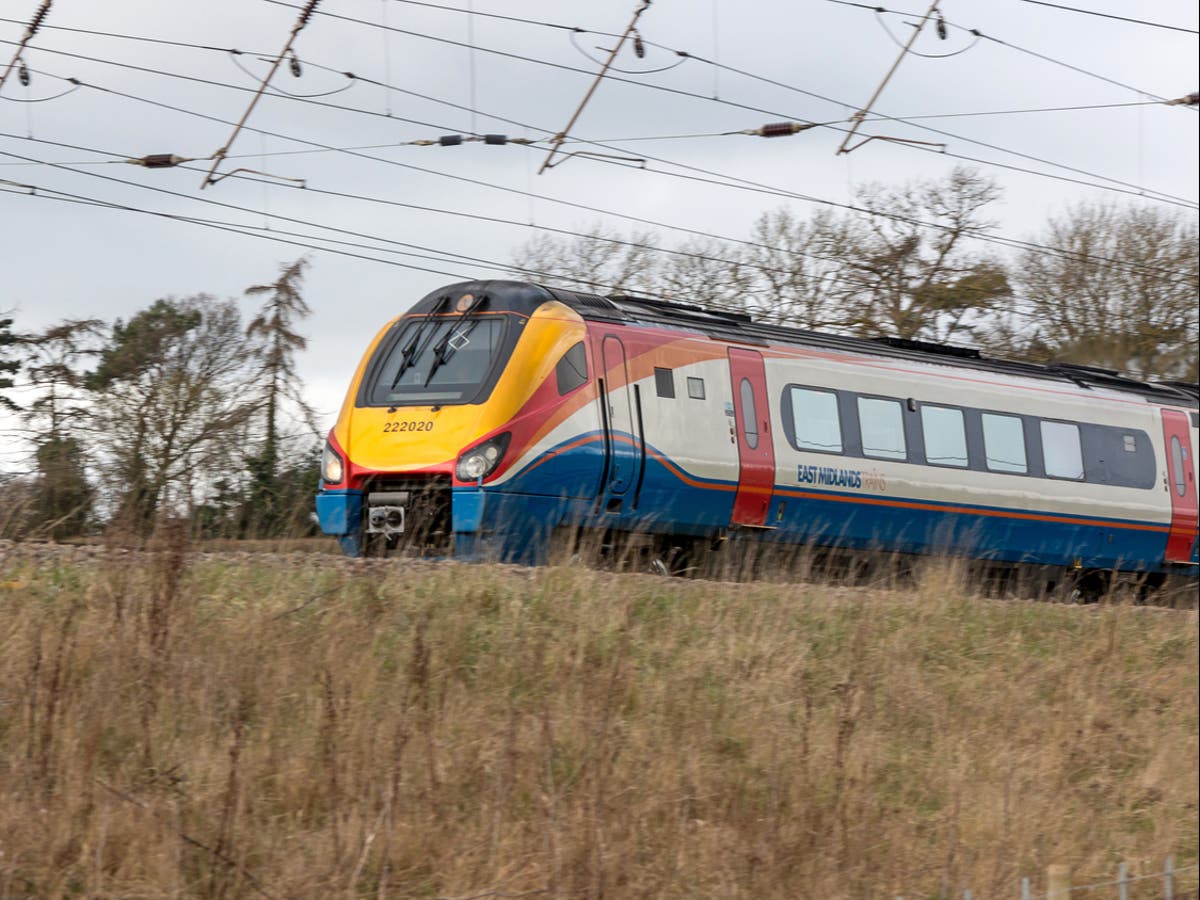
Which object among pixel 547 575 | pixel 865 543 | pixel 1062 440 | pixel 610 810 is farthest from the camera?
pixel 1062 440

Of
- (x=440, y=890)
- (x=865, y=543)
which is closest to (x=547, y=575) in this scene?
(x=440, y=890)

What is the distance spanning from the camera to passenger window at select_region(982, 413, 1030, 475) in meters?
18.6

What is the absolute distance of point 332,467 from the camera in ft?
50.0

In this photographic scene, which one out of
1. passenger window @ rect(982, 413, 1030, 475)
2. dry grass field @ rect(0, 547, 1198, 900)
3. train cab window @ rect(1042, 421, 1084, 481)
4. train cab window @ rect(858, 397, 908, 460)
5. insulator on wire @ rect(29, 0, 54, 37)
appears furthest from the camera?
train cab window @ rect(1042, 421, 1084, 481)

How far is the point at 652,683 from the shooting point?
9.83 metres

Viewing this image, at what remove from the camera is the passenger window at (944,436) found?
Answer: 17.9 m

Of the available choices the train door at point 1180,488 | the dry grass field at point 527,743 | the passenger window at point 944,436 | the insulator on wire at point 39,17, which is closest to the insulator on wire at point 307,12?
the insulator on wire at point 39,17

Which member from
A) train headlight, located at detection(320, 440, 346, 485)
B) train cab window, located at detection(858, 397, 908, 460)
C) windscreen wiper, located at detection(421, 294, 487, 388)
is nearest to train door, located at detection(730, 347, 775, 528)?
train cab window, located at detection(858, 397, 908, 460)

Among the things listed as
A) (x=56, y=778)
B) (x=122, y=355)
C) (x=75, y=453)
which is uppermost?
(x=122, y=355)

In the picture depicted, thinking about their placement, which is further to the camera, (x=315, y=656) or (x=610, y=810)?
(x=315, y=656)

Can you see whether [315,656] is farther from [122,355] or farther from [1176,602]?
[122,355]

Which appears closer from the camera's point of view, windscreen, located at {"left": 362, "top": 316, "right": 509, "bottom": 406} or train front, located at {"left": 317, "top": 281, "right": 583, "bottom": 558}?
train front, located at {"left": 317, "top": 281, "right": 583, "bottom": 558}

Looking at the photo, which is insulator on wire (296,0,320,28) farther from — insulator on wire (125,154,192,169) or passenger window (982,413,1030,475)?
passenger window (982,413,1030,475)

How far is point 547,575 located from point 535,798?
135 inches
